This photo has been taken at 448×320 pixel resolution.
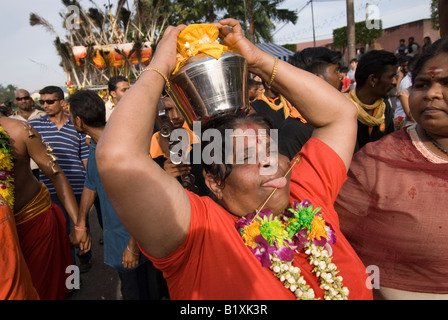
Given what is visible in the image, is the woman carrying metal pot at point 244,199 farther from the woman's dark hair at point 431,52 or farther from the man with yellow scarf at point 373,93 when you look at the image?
the man with yellow scarf at point 373,93

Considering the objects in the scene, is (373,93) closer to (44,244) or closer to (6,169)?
(6,169)

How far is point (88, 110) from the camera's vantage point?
10.2ft

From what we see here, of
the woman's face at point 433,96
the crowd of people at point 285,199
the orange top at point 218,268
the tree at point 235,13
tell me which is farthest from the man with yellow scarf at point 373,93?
the tree at point 235,13

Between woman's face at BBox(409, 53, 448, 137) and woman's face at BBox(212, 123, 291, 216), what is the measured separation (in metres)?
0.81

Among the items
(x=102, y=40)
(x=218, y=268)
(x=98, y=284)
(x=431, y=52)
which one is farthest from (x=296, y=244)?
(x=102, y=40)

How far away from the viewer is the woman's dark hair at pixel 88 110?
3121mm

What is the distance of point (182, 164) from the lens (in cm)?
231

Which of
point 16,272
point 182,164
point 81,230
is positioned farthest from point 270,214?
point 81,230

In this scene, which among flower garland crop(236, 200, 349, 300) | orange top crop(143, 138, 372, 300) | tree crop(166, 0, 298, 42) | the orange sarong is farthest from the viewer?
tree crop(166, 0, 298, 42)

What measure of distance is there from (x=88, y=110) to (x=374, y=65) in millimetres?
3189

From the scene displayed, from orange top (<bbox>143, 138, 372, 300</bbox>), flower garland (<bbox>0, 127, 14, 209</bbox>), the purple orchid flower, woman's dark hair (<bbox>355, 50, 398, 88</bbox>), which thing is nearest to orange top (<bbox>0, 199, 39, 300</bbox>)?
flower garland (<bbox>0, 127, 14, 209</bbox>)

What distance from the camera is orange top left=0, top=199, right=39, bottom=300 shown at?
6.89 feet

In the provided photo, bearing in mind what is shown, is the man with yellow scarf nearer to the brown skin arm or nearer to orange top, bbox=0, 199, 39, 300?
the brown skin arm

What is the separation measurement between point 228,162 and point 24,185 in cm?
242
